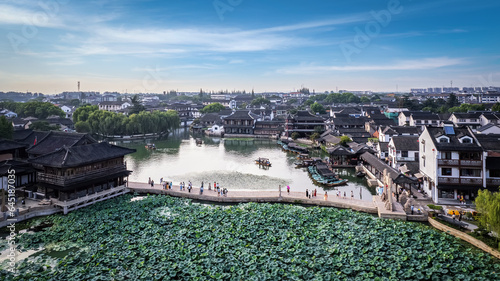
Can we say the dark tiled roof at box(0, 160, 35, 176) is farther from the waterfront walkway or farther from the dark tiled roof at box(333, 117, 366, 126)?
the dark tiled roof at box(333, 117, 366, 126)

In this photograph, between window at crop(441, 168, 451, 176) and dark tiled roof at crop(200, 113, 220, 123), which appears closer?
window at crop(441, 168, 451, 176)

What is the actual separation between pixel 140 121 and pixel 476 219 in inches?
2285

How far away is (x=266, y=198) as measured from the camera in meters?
25.7

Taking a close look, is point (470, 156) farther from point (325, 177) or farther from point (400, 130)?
point (400, 130)

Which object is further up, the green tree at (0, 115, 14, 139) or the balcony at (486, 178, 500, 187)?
the green tree at (0, 115, 14, 139)

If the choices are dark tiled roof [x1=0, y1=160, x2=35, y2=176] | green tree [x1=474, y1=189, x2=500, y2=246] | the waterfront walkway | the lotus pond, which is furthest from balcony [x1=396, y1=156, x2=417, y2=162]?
dark tiled roof [x1=0, y1=160, x2=35, y2=176]

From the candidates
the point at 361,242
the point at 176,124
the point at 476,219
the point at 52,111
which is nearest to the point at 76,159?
the point at 361,242

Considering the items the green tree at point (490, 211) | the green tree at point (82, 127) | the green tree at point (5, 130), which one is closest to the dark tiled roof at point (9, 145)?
the green tree at point (5, 130)

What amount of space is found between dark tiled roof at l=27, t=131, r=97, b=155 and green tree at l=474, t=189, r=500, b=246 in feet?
91.7

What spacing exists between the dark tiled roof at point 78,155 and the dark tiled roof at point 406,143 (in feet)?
90.3

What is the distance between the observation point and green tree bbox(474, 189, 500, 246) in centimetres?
1552

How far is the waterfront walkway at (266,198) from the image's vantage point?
79.0ft

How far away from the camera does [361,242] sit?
17.1m

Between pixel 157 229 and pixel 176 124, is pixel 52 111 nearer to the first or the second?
pixel 176 124
